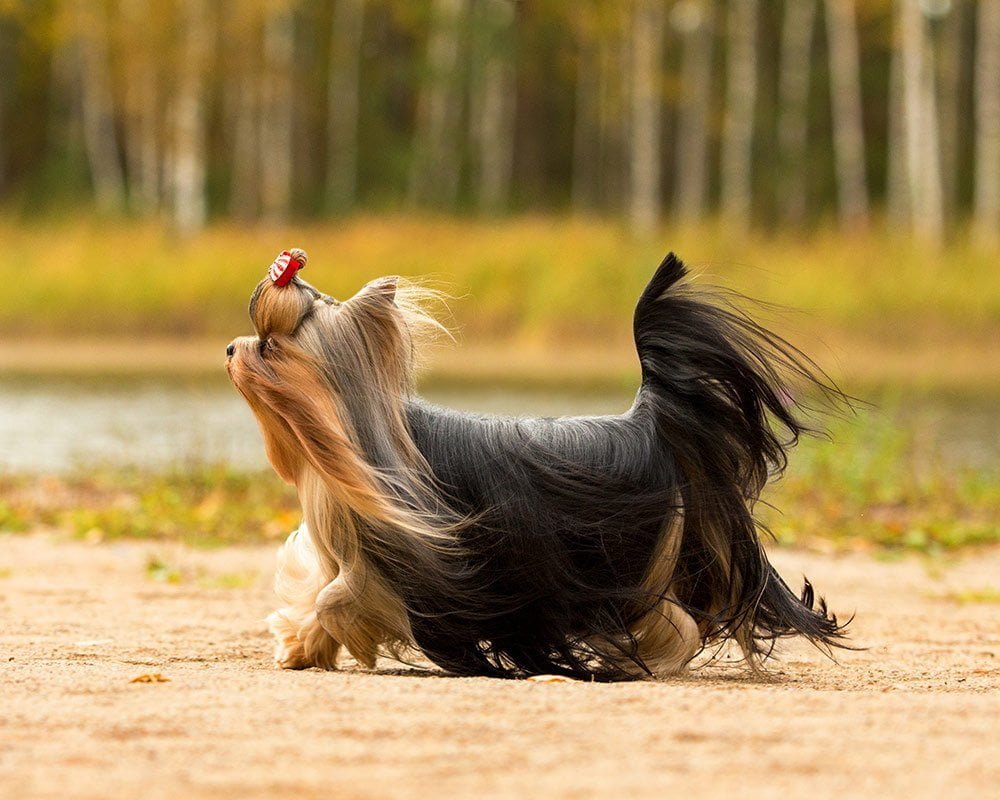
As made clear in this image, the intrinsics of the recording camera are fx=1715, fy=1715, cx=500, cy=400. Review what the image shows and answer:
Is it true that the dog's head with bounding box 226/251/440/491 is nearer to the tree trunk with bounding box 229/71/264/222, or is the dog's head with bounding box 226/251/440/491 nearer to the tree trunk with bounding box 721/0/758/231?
the tree trunk with bounding box 721/0/758/231

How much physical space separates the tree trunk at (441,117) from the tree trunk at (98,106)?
251 inches

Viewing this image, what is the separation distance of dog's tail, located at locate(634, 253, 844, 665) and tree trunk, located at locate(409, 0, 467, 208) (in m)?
30.2

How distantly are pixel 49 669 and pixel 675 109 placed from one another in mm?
37751

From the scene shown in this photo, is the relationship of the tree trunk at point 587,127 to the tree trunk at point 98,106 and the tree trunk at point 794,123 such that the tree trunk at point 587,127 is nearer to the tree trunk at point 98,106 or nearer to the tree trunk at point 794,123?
the tree trunk at point 794,123

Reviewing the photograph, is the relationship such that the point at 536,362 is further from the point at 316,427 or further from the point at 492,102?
the point at 492,102

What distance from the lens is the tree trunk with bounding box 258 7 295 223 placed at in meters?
33.1

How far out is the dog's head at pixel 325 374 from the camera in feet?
15.3

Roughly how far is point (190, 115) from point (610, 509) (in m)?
26.6

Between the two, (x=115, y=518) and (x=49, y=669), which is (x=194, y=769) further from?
(x=115, y=518)

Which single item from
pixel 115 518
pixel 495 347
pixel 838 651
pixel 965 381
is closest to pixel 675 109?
pixel 495 347

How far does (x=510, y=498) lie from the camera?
4.81 meters

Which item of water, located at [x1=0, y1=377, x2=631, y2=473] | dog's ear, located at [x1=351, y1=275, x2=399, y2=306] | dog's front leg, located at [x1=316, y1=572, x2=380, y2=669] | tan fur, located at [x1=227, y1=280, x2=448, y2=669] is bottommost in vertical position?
water, located at [x1=0, y1=377, x2=631, y2=473]

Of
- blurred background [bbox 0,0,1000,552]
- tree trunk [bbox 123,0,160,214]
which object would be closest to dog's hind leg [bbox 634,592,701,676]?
blurred background [bbox 0,0,1000,552]

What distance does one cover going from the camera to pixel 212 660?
5.23m
